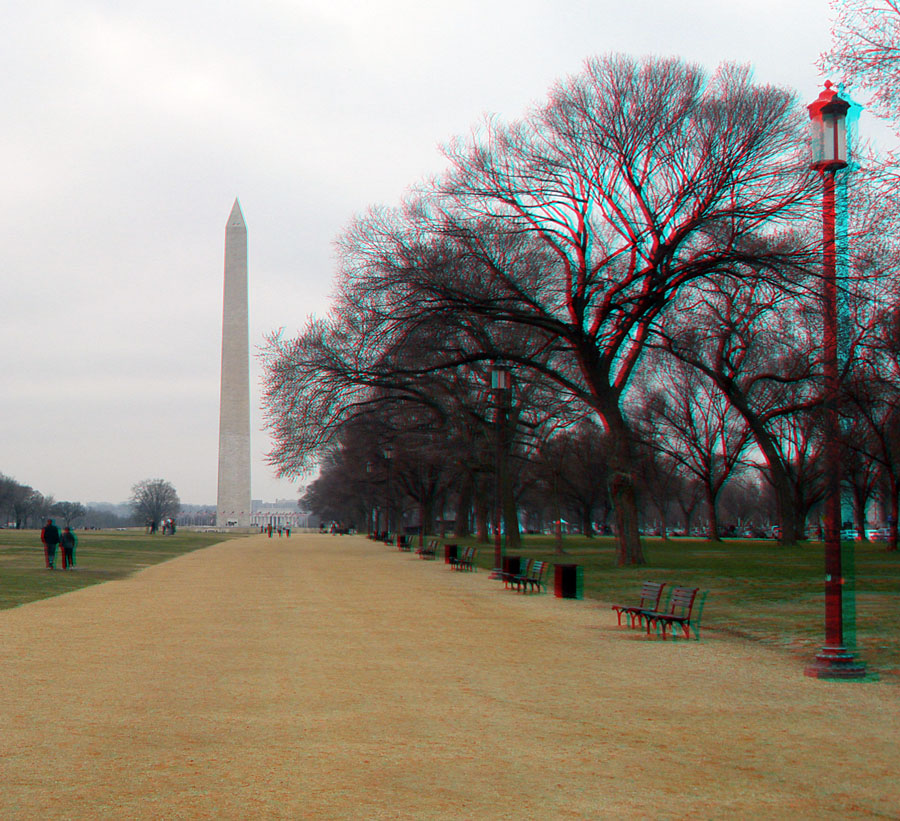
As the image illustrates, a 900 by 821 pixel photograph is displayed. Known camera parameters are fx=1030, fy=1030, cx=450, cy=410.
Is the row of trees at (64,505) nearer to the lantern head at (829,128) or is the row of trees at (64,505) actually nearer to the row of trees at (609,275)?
the row of trees at (609,275)

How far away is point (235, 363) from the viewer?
7788cm

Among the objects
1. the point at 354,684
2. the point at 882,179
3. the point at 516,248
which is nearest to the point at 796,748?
the point at 354,684

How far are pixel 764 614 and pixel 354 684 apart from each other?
11.3 metres

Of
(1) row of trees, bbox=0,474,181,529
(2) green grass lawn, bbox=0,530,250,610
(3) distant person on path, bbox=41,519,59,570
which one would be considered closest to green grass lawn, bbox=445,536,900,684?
(2) green grass lawn, bbox=0,530,250,610

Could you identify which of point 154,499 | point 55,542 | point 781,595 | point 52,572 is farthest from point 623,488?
point 154,499

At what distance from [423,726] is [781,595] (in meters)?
17.6

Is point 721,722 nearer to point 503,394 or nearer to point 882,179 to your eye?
point 882,179

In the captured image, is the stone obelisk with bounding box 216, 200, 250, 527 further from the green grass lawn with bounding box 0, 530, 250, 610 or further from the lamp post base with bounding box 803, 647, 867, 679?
the lamp post base with bounding box 803, 647, 867, 679

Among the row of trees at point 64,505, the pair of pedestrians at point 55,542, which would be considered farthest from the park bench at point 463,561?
the row of trees at point 64,505

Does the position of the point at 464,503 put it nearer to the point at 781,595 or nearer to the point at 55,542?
the point at 55,542

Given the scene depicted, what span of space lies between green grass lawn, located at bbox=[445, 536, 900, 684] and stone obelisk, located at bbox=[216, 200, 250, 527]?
3955cm

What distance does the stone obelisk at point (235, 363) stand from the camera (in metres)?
76.6

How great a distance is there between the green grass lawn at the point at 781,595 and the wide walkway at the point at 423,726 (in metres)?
1.43

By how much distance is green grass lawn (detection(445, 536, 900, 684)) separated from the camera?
15.7 metres
